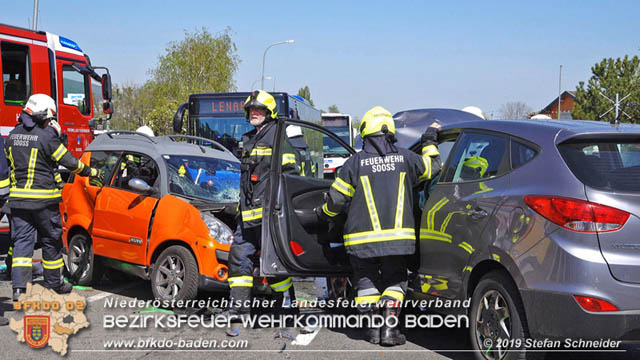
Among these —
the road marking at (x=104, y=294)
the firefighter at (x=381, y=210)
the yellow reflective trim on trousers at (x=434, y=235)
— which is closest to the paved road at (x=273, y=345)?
the firefighter at (x=381, y=210)

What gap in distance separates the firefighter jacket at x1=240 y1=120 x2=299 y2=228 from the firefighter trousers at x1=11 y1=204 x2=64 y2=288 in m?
2.32

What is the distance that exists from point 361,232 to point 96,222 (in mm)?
3486

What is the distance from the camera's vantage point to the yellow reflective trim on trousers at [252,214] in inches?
215

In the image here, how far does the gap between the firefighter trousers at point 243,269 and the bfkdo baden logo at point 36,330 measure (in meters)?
1.59

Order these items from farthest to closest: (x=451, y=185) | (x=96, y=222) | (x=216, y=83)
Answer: (x=216, y=83), (x=96, y=222), (x=451, y=185)

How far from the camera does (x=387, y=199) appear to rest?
5105mm

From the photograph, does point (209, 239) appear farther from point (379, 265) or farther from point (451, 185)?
point (451, 185)

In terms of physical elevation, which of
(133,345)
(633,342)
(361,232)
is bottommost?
(133,345)

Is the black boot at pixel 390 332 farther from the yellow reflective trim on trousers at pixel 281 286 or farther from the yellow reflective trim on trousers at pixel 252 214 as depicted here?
the yellow reflective trim on trousers at pixel 252 214

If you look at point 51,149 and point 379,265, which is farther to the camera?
point 51,149

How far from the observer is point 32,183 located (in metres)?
6.40

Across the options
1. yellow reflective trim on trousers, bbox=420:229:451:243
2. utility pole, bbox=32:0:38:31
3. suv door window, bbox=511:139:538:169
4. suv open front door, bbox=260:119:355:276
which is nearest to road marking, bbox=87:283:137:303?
suv open front door, bbox=260:119:355:276

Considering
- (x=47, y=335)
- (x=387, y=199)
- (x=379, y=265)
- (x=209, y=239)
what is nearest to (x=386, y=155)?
(x=387, y=199)

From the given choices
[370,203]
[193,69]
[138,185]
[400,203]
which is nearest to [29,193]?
[138,185]
